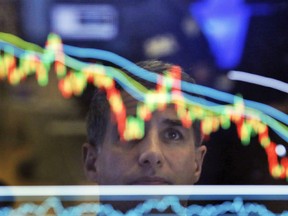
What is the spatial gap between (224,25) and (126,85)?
33 cm

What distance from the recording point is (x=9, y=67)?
1581 millimetres

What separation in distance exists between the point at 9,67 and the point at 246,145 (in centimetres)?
71

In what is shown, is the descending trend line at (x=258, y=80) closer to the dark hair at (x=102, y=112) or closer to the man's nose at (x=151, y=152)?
the dark hair at (x=102, y=112)

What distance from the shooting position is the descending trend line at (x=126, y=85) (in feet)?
5.18

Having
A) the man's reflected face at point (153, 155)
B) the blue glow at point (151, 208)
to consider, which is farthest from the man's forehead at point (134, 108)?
the blue glow at point (151, 208)

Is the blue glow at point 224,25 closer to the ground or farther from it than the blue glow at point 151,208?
farther from it

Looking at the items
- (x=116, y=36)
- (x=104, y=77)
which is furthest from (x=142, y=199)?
(x=116, y=36)

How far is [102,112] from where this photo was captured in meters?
1.60

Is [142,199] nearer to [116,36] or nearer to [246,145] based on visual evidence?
[246,145]

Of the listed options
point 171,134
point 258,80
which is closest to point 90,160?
point 171,134

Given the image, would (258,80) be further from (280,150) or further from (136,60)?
(136,60)

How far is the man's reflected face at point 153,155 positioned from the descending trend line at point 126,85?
0.02m

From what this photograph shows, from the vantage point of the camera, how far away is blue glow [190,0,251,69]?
1.62 meters

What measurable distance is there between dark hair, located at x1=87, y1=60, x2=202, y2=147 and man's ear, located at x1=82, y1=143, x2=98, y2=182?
0.02 m
